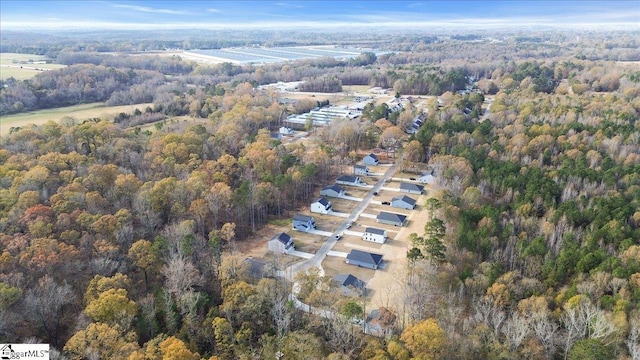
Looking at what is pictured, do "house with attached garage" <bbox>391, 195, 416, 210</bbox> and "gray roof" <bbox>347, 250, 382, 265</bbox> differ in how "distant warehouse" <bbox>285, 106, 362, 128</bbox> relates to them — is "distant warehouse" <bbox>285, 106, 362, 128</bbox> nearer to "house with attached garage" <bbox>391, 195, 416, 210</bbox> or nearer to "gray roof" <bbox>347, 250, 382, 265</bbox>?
"house with attached garage" <bbox>391, 195, 416, 210</bbox>

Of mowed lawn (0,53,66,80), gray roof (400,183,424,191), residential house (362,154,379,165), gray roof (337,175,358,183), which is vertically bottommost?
gray roof (400,183,424,191)

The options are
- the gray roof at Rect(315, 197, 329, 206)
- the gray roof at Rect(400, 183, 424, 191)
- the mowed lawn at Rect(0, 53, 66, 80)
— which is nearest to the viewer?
the gray roof at Rect(315, 197, 329, 206)

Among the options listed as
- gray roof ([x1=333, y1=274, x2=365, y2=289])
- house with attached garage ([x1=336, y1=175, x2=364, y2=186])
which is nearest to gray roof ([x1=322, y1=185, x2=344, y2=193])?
house with attached garage ([x1=336, y1=175, x2=364, y2=186])

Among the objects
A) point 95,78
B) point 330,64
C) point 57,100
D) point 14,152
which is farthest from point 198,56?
point 14,152

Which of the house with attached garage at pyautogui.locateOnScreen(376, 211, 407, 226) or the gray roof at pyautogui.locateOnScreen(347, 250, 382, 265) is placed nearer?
the gray roof at pyautogui.locateOnScreen(347, 250, 382, 265)

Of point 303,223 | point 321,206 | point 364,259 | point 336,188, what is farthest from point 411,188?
point 364,259

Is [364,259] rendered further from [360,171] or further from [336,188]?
[360,171]

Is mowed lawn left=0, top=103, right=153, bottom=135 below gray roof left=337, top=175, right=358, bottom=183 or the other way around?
the other way around
